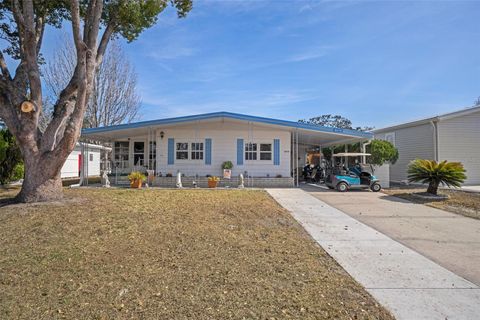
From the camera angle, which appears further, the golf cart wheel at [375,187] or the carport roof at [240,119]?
the carport roof at [240,119]

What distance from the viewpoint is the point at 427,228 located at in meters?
6.41

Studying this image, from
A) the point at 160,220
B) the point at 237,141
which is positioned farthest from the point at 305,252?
the point at 237,141

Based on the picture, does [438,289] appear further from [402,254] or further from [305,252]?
[305,252]

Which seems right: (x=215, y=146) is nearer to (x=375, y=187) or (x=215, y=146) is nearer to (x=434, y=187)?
(x=375, y=187)

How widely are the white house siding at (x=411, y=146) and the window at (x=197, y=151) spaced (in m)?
11.7

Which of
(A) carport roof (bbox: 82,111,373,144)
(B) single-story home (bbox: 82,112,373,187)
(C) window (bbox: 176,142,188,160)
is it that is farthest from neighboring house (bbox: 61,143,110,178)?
(C) window (bbox: 176,142,188,160)

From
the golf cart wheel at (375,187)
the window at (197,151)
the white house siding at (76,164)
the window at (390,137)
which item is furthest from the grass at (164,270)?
the window at (390,137)

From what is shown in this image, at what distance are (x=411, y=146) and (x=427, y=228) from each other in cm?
1202

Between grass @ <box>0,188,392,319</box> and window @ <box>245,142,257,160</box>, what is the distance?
30.3 ft

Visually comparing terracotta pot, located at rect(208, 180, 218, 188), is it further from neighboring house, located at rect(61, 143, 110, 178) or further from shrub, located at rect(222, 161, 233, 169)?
neighboring house, located at rect(61, 143, 110, 178)

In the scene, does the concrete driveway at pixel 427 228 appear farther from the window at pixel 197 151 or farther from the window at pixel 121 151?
the window at pixel 121 151

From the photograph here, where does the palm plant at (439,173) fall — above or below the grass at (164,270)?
above

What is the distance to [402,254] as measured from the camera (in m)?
4.68

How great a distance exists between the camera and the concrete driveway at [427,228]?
4484 millimetres
